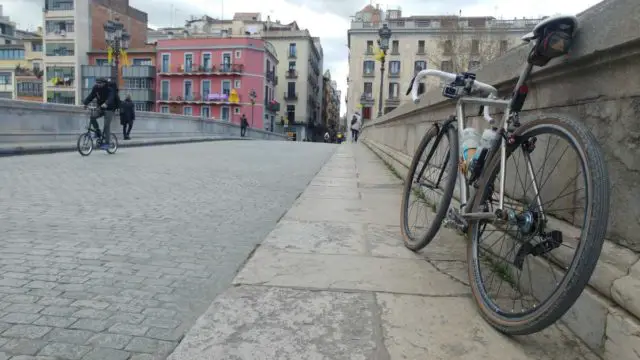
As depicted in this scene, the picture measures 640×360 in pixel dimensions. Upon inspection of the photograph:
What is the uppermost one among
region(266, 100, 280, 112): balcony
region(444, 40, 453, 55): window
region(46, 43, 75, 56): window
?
region(46, 43, 75, 56): window

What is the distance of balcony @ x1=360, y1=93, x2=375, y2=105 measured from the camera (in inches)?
2360

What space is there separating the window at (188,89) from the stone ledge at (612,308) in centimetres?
5921

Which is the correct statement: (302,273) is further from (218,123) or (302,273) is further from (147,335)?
(218,123)

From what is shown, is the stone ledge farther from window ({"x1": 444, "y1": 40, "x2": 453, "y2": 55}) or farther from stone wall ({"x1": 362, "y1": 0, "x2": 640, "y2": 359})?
window ({"x1": 444, "y1": 40, "x2": 453, "y2": 55})

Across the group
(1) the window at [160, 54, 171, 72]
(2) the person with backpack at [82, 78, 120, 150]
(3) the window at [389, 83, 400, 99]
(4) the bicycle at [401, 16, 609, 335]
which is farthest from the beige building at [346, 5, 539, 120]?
(4) the bicycle at [401, 16, 609, 335]

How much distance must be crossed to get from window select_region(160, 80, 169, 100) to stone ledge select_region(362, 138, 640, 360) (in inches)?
2358

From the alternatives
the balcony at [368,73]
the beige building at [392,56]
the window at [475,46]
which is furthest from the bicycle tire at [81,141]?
the balcony at [368,73]

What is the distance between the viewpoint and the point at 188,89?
5756cm

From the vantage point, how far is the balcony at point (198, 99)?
56.6 meters

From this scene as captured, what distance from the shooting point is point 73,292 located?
242 cm

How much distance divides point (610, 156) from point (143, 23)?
74170 millimetres

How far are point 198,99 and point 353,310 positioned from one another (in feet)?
190

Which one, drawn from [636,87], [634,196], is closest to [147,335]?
[634,196]

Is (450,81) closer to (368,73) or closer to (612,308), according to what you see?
(612,308)
